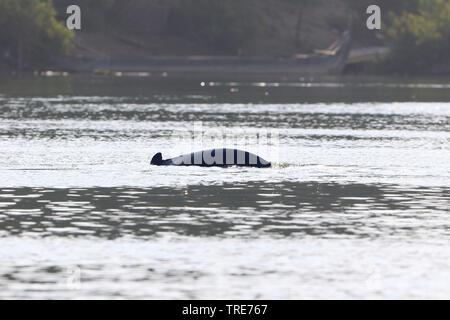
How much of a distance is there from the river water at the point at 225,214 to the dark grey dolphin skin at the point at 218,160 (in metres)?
1.04

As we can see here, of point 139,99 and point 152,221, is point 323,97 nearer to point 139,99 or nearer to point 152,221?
point 139,99

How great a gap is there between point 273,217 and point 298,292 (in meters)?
13.8

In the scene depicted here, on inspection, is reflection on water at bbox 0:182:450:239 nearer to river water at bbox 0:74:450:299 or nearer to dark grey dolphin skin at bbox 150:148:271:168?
river water at bbox 0:74:450:299

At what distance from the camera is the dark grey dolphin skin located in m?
65.8

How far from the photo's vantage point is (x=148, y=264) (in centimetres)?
3678

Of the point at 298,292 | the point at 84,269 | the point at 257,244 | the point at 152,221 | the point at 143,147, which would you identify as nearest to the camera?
the point at 298,292

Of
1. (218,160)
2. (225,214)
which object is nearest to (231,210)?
(225,214)

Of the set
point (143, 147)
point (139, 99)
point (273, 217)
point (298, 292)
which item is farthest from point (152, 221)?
point (139, 99)

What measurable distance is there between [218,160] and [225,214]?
732 inches

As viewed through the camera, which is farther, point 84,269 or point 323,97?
point 323,97

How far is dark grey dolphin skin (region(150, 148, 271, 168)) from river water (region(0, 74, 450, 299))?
3.40 feet

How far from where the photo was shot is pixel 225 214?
156 ft

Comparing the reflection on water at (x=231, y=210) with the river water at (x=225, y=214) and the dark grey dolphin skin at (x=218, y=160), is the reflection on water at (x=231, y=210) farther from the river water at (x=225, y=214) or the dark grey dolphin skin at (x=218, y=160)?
the dark grey dolphin skin at (x=218, y=160)

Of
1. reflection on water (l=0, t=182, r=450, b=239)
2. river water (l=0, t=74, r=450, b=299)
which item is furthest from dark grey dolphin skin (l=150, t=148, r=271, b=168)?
reflection on water (l=0, t=182, r=450, b=239)
